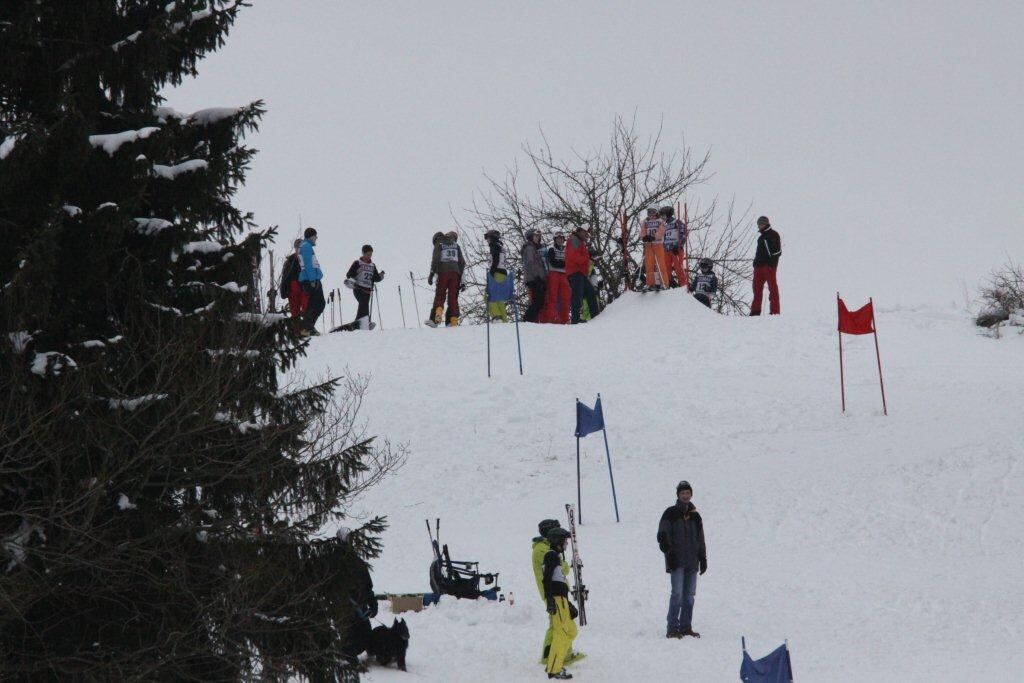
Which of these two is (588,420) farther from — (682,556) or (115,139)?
(115,139)

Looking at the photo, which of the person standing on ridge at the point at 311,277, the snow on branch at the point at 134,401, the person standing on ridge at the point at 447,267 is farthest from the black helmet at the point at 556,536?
the person standing on ridge at the point at 447,267

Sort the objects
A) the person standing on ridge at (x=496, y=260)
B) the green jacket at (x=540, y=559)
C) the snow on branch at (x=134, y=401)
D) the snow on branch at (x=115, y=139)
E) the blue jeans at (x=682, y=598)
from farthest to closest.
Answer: the person standing on ridge at (x=496, y=260), the blue jeans at (x=682, y=598), the green jacket at (x=540, y=559), the snow on branch at (x=115, y=139), the snow on branch at (x=134, y=401)

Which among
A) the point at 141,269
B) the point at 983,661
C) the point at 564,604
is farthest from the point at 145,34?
the point at 983,661

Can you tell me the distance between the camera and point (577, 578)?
524 inches

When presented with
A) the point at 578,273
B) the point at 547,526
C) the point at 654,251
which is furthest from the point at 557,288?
the point at 547,526

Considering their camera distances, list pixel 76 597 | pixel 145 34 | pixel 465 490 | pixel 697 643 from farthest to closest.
Result: pixel 465 490
pixel 697 643
pixel 145 34
pixel 76 597

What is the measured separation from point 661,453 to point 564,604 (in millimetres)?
9078

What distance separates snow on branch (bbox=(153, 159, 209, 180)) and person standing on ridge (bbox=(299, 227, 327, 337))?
13.3 meters

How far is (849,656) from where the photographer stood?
12.0 m

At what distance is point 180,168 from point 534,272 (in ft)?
53.2

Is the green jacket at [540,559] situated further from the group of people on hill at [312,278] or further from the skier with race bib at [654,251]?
the skier with race bib at [654,251]

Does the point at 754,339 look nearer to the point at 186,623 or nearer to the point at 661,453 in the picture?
the point at 661,453

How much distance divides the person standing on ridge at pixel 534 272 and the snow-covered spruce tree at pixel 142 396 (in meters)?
Answer: 15.0

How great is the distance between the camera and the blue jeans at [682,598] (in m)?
12.8
